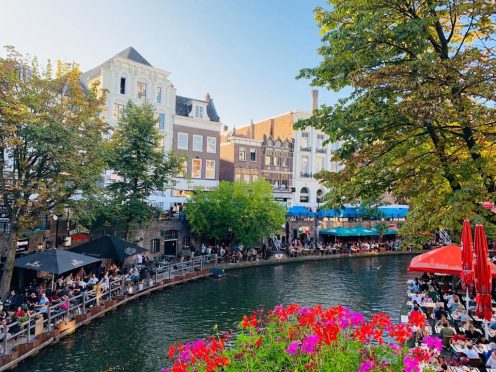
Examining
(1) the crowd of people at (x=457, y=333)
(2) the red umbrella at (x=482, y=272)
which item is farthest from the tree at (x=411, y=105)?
(1) the crowd of people at (x=457, y=333)

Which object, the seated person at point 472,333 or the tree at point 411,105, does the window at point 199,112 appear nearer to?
the tree at point 411,105

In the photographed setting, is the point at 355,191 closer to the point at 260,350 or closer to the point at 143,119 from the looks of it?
the point at 260,350

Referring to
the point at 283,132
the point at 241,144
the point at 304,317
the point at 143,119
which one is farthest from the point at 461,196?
the point at 283,132

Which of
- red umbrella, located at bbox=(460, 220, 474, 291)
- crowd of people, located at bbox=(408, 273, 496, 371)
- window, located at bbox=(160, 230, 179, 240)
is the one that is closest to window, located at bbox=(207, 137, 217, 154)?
window, located at bbox=(160, 230, 179, 240)

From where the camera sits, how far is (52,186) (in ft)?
69.3

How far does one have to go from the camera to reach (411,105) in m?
8.73

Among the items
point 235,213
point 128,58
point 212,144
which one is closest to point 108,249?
point 235,213

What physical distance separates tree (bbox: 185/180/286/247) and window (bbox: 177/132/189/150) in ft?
27.0

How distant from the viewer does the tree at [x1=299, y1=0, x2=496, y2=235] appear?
8.91 meters

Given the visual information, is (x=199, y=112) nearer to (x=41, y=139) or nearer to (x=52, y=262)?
(x=41, y=139)

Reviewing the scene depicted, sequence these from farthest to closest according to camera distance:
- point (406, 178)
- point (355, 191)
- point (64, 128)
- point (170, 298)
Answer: point (170, 298) < point (64, 128) < point (406, 178) < point (355, 191)

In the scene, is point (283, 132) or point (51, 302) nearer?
point (51, 302)

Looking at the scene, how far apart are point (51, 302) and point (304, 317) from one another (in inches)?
615

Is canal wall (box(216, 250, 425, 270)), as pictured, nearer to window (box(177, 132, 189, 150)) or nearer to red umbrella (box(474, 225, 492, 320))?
window (box(177, 132, 189, 150))
